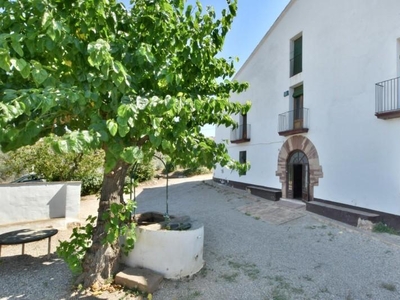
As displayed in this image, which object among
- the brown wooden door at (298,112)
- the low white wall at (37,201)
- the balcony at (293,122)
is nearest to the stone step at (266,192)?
the balcony at (293,122)

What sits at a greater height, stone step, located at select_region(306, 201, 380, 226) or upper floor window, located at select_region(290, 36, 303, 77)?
upper floor window, located at select_region(290, 36, 303, 77)

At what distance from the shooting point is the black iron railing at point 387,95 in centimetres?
625

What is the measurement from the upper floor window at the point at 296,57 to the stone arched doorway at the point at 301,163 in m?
2.84

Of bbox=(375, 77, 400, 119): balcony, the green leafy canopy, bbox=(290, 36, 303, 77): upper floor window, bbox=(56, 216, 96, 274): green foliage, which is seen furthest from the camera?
bbox=(290, 36, 303, 77): upper floor window

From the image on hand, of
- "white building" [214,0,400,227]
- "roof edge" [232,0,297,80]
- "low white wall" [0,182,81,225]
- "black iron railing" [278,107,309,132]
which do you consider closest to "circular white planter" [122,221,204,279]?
"low white wall" [0,182,81,225]

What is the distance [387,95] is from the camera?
21.2 ft

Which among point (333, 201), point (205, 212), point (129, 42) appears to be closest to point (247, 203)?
point (205, 212)

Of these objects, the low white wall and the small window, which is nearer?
the low white wall

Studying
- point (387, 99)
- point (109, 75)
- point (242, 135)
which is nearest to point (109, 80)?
point (109, 75)

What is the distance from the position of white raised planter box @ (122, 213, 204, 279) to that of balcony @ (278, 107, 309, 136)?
6834 millimetres

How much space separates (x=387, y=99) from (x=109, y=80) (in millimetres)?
7114

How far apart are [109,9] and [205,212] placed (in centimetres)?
701

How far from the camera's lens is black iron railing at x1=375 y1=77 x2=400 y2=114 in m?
6.25

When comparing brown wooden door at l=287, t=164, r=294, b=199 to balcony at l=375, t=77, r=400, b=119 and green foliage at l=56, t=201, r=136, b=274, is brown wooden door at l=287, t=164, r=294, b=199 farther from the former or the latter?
green foliage at l=56, t=201, r=136, b=274
